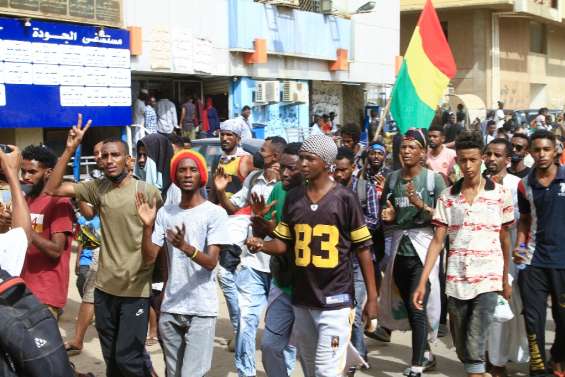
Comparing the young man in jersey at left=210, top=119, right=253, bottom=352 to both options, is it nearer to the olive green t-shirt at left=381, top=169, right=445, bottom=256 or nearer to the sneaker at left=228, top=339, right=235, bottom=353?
the sneaker at left=228, top=339, right=235, bottom=353

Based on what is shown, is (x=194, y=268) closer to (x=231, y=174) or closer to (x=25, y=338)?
(x=25, y=338)

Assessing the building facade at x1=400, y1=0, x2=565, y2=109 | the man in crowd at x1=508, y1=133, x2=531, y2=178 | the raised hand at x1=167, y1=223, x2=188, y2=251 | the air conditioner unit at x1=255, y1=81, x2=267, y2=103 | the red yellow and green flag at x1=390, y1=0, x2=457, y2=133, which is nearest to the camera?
the raised hand at x1=167, y1=223, x2=188, y2=251

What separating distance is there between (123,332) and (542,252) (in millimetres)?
3079

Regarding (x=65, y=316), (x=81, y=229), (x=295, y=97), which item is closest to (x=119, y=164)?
(x=81, y=229)

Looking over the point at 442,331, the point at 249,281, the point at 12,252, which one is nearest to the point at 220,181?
the point at 249,281

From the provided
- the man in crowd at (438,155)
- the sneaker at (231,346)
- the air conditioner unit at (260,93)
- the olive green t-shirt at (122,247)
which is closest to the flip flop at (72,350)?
the sneaker at (231,346)

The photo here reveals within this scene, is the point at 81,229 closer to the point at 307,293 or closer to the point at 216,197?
the point at 216,197

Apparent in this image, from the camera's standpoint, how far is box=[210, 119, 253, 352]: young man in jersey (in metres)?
6.51

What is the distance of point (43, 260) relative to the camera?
211 inches

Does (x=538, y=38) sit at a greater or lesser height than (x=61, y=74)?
greater

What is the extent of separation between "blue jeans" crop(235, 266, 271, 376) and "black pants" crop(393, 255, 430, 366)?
1.07 metres

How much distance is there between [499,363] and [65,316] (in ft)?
14.4

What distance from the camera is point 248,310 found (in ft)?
19.4

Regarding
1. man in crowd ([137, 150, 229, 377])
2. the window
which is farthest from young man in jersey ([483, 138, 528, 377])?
the window
